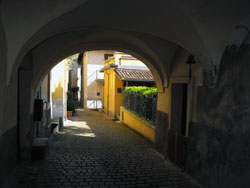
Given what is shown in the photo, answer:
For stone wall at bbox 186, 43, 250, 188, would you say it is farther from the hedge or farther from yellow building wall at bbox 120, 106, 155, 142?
the hedge

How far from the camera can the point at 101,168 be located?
237 inches

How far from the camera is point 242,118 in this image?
3752 mm

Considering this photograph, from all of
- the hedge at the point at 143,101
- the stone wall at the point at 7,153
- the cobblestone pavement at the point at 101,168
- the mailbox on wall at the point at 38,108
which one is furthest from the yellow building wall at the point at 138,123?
the stone wall at the point at 7,153

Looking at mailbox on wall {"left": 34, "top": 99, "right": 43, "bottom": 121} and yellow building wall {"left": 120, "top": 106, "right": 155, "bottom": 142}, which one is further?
yellow building wall {"left": 120, "top": 106, "right": 155, "bottom": 142}

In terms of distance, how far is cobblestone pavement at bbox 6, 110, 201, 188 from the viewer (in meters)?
5.07

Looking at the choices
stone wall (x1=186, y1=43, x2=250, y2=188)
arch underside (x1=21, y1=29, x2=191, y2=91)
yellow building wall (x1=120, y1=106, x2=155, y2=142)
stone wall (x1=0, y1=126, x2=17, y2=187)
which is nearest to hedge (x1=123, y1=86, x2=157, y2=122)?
yellow building wall (x1=120, y1=106, x2=155, y2=142)

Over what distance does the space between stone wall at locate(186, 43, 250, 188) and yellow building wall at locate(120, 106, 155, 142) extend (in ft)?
12.7

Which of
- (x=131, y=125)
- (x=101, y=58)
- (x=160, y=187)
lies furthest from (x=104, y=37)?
(x=101, y=58)

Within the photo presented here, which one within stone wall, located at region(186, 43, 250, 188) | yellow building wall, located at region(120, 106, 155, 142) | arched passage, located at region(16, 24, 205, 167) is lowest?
yellow building wall, located at region(120, 106, 155, 142)

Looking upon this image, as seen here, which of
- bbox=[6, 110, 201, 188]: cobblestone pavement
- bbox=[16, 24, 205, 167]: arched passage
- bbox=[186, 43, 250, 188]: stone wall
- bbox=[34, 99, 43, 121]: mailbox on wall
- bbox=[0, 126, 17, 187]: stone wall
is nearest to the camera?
bbox=[186, 43, 250, 188]: stone wall

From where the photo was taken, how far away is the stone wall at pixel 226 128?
3.72 m

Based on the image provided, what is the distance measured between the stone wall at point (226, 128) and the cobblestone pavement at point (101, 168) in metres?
0.83

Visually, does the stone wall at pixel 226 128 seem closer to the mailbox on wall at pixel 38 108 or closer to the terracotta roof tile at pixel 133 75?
the mailbox on wall at pixel 38 108

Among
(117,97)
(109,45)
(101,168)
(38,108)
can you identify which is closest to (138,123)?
(109,45)
